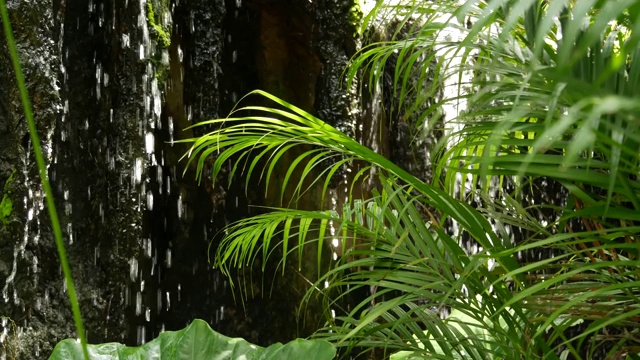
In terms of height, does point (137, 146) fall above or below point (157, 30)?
below

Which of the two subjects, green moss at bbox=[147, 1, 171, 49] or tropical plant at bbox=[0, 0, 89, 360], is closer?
tropical plant at bbox=[0, 0, 89, 360]

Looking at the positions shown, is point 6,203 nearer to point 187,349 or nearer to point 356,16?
point 187,349

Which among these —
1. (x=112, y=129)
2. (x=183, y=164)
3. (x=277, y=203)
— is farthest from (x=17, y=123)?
(x=277, y=203)

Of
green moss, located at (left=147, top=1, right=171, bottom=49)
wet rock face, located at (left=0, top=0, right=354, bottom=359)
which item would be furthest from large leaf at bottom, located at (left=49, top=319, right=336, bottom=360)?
green moss, located at (left=147, top=1, right=171, bottom=49)

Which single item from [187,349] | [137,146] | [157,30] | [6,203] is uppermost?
[157,30]

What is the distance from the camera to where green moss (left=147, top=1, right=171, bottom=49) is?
3.73 m

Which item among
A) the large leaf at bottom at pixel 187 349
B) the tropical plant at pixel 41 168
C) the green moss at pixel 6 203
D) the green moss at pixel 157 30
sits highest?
the green moss at pixel 157 30

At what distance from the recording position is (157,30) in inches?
147

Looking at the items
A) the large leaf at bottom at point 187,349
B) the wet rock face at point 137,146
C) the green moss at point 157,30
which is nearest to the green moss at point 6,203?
the wet rock face at point 137,146

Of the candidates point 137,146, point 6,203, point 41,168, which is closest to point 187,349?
point 41,168

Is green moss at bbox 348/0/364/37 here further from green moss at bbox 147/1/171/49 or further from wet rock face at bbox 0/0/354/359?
green moss at bbox 147/1/171/49

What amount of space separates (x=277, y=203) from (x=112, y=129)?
99cm

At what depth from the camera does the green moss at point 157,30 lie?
12.2 ft

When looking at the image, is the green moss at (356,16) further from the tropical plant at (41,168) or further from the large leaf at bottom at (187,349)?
the tropical plant at (41,168)
